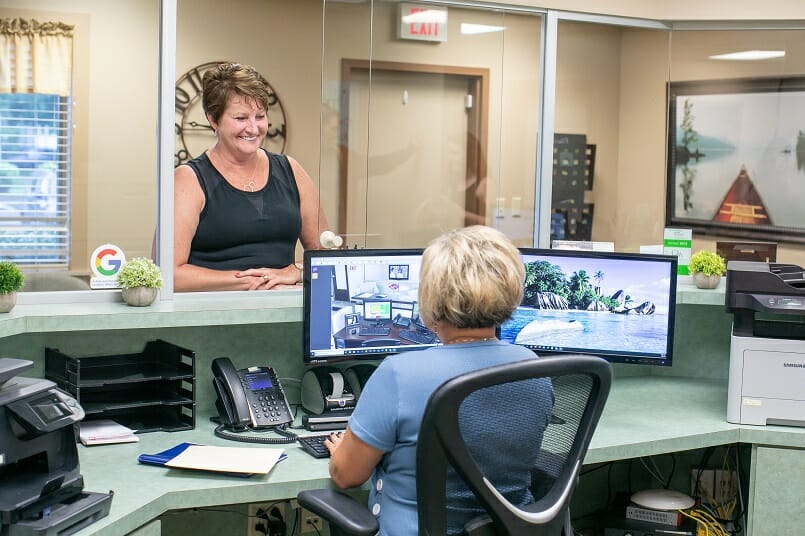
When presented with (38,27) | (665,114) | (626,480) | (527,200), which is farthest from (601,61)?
(38,27)

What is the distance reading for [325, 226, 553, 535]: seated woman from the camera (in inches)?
69.6

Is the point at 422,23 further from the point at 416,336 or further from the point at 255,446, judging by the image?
the point at 255,446

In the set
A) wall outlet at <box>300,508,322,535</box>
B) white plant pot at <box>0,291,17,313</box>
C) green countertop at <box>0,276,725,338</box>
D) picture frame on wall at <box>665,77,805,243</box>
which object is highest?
picture frame on wall at <box>665,77,805,243</box>

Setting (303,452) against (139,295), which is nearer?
(303,452)

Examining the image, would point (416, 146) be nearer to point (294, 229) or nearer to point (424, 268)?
point (294, 229)

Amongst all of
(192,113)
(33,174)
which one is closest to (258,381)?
(33,174)

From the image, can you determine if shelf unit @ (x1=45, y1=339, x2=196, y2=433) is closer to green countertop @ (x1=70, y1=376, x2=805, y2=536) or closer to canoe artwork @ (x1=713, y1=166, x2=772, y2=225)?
green countertop @ (x1=70, y1=376, x2=805, y2=536)

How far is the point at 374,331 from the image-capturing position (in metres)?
2.79

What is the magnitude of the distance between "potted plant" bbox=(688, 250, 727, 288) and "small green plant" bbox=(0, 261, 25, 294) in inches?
88.6

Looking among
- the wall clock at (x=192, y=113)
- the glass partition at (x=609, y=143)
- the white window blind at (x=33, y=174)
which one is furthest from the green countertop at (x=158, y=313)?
the wall clock at (x=192, y=113)

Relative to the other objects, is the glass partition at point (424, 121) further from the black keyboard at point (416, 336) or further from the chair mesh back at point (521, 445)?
the chair mesh back at point (521, 445)

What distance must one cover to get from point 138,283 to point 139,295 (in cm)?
3

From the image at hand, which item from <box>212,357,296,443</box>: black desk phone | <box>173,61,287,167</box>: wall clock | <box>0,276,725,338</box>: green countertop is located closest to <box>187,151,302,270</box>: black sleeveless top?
<box>0,276,725,338</box>: green countertop

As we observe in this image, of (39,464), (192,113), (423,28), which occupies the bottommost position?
(39,464)
